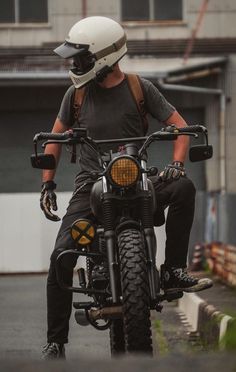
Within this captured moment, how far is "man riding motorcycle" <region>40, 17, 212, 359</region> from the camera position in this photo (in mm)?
6535

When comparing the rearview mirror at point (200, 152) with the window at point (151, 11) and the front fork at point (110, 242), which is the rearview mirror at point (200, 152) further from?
the window at point (151, 11)

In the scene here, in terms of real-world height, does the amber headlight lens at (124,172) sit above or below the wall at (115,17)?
above

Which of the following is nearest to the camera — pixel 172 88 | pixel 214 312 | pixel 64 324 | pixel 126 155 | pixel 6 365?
pixel 6 365

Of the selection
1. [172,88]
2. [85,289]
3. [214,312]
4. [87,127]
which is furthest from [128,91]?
[172,88]

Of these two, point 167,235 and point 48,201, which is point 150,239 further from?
point 48,201

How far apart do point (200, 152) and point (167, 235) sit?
0.52 metres

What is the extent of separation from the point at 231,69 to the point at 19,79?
469cm

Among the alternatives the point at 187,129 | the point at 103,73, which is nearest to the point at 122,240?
the point at 187,129

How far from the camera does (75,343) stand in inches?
350

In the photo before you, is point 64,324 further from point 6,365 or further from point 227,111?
point 227,111

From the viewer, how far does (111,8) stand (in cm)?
2762

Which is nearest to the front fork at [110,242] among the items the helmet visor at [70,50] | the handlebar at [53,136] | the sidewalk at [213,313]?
the handlebar at [53,136]

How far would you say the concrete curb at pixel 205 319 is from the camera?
7.57 meters

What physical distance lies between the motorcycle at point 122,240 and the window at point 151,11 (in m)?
21.4
